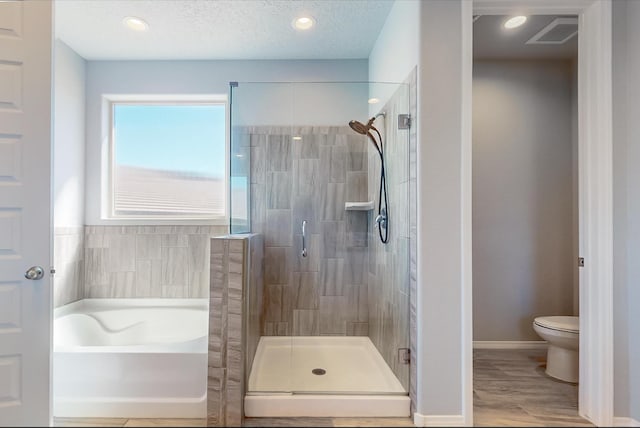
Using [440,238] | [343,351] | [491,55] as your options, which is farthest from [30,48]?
[491,55]

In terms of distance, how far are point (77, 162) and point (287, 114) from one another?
1961 millimetres

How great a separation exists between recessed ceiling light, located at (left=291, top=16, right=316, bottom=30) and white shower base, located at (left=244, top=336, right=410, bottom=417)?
2269mm

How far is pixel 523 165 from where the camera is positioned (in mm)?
3189

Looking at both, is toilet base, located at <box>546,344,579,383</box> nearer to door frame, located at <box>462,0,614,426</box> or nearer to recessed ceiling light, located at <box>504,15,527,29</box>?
door frame, located at <box>462,0,614,426</box>

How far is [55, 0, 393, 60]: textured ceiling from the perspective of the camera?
98.5 inches

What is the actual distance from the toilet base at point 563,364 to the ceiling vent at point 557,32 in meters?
2.31

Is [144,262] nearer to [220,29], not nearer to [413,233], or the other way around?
[220,29]

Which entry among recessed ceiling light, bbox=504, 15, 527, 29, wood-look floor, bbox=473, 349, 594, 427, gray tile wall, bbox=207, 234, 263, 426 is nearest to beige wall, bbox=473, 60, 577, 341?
wood-look floor, bbox=473, 349, 594, 427

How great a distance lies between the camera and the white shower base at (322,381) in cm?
203

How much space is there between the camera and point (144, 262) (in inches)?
126

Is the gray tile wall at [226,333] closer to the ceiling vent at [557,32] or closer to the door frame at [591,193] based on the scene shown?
the door frame at [591,193]

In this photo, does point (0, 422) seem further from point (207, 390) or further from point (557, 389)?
point (557, 389)

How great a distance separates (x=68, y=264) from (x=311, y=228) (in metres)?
2.09

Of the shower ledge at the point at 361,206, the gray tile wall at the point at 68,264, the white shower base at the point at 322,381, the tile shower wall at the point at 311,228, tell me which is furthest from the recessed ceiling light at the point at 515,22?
the gray tile wall at the point at 68,264
